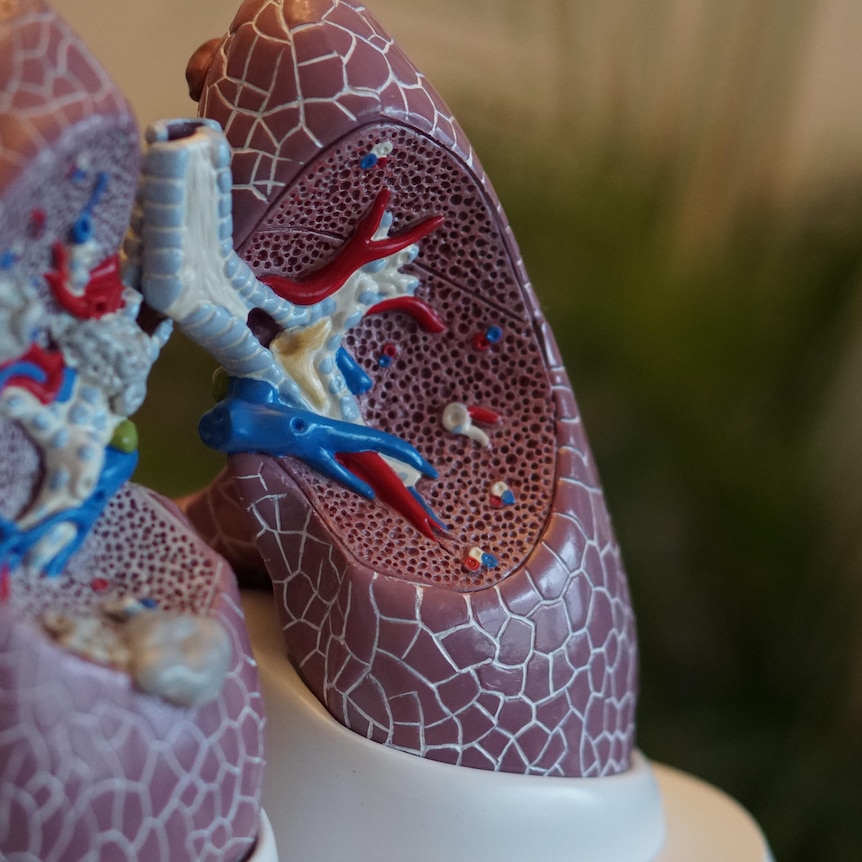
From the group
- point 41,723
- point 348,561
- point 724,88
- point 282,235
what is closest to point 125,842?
point 41,723

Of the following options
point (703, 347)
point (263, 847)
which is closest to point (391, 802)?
point (263, 847)

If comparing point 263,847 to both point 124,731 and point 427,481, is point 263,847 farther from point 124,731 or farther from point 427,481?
point 427,481

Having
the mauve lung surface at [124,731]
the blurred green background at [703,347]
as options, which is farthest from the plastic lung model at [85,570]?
the blurred green background at [703,347]

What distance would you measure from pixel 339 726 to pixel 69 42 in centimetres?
32

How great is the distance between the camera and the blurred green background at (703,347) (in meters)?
0.97

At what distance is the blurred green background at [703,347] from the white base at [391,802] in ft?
1.56

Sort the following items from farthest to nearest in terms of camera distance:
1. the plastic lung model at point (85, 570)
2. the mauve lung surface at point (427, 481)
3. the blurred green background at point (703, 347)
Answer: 1. the blurred green background at point (703, 347)
2. the mauve lung surface at point (427, 481)
3. the plastic lung model at point (85, 570)

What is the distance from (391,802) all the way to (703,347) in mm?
637

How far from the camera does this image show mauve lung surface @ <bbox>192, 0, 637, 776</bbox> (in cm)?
46

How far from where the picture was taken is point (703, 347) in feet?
3.25

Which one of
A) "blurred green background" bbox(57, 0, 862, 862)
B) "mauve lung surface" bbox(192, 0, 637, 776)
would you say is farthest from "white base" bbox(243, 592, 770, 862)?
"blurred green background" bbox(57, 0, 862, 862)

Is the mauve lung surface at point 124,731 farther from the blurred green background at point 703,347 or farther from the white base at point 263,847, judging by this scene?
the blurred green background at point 703,347

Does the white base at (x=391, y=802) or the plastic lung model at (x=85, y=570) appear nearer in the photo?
the plastic lung model at (x=85, y=570)

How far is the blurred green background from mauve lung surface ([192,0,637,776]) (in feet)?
1.42
